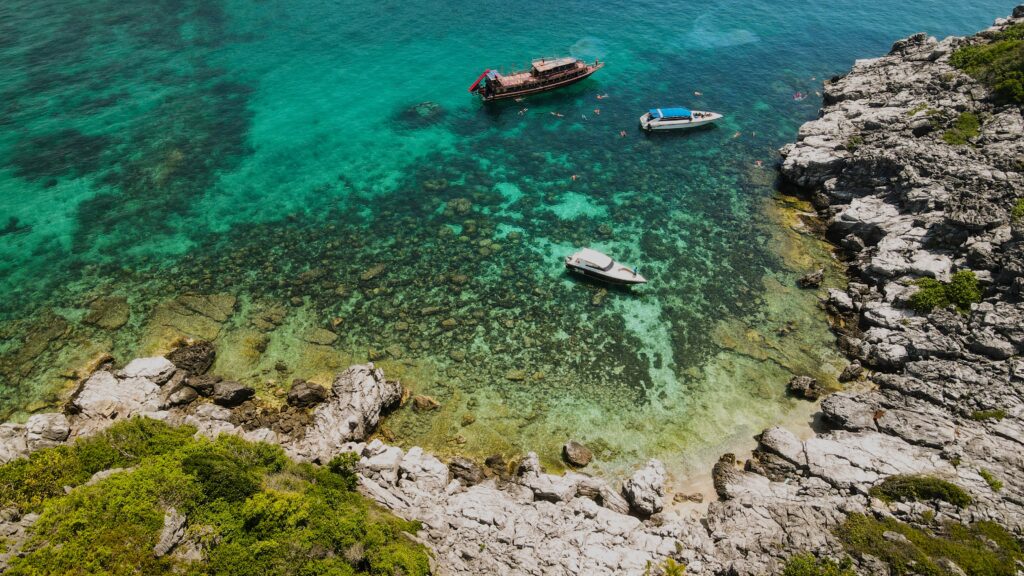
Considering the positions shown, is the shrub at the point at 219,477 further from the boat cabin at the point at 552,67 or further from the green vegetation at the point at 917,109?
the green vegetation at the point at 917,109

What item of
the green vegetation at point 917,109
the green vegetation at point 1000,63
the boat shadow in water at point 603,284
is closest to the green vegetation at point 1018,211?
the green vegetation at point 1000,63

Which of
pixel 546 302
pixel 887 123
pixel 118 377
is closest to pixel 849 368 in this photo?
pixel 546 302

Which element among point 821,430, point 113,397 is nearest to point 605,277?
point 821,430

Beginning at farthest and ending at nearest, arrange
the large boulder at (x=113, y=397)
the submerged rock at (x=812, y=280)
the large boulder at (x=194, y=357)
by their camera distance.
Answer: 1. the submerged rock at (x=812, y=280)
2. the large boulder at (x=194, y=357)
3. the large boulder at (x=113, y=397)

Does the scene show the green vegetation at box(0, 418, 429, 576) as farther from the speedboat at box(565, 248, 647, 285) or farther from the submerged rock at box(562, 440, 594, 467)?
the speedboat at box(565, 248, 647, 285)

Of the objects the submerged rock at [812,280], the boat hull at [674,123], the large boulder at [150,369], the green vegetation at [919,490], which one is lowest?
the large boulder at [150,369]

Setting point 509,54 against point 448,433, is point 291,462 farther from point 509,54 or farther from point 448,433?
point 509,54
